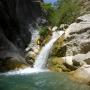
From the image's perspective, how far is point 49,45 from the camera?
99.7 feet

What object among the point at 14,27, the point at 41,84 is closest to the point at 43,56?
the point at 14,27

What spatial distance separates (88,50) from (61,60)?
287 cm

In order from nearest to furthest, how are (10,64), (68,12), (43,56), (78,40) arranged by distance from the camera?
(10,64) < (78,40) < (43,56) < (68,12)

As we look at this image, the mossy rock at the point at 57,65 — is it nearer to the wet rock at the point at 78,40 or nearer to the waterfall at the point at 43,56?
the wet rock at the point at 78,40

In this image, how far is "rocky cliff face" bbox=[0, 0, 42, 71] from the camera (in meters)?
29.6

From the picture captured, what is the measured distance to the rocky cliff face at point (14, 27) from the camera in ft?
97.0

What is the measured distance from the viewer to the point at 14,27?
35250 mm

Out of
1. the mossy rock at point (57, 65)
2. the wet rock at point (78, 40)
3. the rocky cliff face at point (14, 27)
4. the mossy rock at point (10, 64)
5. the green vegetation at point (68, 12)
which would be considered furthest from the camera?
the green vegetation at point (68, 12)

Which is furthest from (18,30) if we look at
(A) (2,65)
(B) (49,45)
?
(A) (2,65)

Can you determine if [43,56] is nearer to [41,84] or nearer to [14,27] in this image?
[14,27]

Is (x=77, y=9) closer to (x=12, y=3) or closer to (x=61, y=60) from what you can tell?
(x=12, y=3)

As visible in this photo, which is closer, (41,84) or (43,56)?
(41,84)

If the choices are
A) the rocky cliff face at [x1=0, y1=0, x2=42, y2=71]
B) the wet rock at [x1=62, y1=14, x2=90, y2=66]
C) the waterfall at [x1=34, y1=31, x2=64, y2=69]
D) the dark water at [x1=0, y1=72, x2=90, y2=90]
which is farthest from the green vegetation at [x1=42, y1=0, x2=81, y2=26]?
the dark water at [x1=0, y1=72, x2=90, y2=90]

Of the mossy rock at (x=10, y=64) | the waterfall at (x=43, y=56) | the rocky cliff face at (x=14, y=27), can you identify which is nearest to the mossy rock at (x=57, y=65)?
the waterfall at (x=43, y=56)
